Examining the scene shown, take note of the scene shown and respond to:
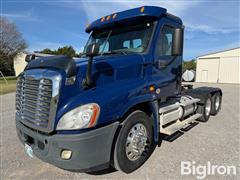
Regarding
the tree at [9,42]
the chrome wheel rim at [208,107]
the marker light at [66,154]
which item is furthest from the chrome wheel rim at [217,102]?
the tree at [9,42]

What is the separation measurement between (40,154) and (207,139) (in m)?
3.60

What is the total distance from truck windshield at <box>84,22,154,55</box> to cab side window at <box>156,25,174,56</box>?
0.31m

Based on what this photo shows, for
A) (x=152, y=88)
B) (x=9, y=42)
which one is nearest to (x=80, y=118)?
(x=152, y=88)

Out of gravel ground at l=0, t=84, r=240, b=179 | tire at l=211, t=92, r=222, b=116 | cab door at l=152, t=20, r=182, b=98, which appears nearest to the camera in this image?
gravel ground at l=0, t=84, r=240, b=179

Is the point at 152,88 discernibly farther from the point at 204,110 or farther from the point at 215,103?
the point at 215,103

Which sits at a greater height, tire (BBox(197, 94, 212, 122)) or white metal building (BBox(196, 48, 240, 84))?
white metal building (BBox(196, 48, 240, 84))

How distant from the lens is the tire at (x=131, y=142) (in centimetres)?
271

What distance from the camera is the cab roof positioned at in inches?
131

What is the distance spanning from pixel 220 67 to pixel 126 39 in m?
29.2

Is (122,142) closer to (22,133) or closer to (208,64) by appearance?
(22,133)

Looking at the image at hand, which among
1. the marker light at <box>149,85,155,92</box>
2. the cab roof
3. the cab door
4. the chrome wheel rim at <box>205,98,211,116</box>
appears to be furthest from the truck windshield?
the chrome wheel rim at <box>205,98,211,116</box>

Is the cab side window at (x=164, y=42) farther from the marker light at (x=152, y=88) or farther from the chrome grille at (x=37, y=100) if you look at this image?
the chrome grille at (x=37, y=100)

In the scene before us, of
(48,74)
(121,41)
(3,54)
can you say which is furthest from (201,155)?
(3,54)

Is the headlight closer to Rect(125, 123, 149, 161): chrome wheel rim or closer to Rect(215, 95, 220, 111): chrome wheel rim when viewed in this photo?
Rect(125, 123, 149, 161): chrome wheel rim
